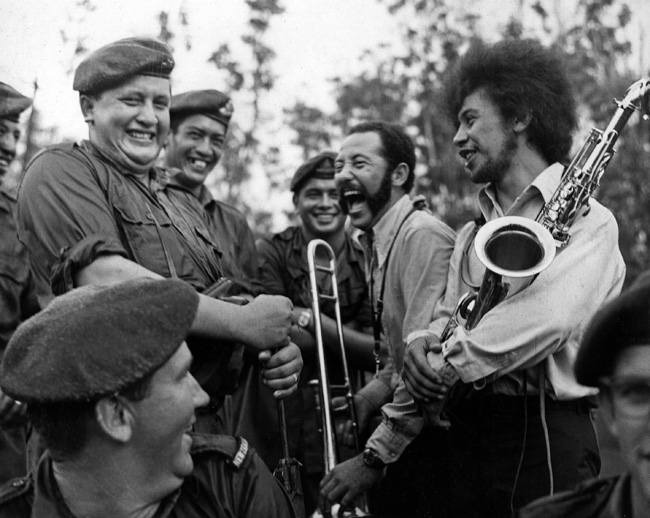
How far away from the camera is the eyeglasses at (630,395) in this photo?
1.87m

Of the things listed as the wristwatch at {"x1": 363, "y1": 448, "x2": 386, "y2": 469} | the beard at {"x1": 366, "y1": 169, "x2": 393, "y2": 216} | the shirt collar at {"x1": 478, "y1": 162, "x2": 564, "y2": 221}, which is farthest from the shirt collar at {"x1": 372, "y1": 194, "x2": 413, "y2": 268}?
the wristwatch at {"x1": 363, "y1": 448, "x2": 386, "y2": 469}

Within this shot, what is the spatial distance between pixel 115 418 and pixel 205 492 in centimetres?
35

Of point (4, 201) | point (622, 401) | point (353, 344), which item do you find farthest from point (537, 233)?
point (4, 201)

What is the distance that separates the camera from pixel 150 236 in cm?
326

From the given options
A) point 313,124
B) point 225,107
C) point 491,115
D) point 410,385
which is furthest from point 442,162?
point 410,385

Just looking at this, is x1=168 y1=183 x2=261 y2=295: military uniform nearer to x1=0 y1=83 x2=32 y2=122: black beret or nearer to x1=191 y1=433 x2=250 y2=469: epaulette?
x1=0 y1=83 x2=32 y2=122: black beret

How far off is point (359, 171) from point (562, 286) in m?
1.75

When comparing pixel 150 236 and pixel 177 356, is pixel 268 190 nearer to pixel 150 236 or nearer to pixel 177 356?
pixel 150 236

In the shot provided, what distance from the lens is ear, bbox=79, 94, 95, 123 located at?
11.5 ft

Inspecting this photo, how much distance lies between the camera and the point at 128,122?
346 cm

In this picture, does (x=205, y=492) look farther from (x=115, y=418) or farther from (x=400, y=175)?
(x=400, y=175)

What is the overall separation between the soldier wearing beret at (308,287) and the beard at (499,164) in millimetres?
1305

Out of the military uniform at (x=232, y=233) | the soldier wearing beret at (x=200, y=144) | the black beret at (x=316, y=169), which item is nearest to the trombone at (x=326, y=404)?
the military uniform at (x=232, y=233)

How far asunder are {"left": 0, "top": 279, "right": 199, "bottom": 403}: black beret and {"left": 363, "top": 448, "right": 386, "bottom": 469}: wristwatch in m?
1.49
